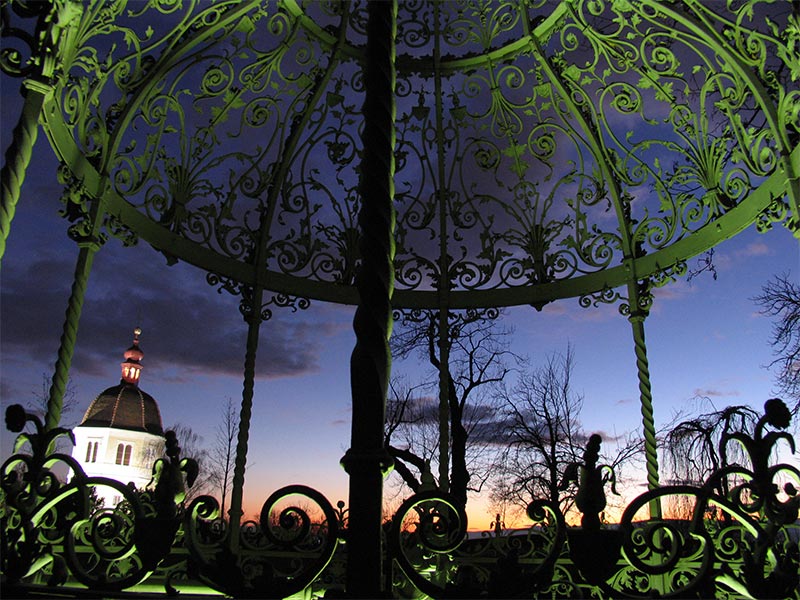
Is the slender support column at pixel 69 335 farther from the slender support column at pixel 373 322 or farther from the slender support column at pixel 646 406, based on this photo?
the slender support column at pixel 646 406

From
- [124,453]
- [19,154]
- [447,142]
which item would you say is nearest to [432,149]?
[447,142]

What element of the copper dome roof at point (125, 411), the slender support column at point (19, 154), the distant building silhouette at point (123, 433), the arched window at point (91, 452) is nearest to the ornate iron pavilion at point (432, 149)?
the slender support column at point (19, 154)

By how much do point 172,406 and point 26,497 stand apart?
17.0 m

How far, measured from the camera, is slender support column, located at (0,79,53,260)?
3.38m

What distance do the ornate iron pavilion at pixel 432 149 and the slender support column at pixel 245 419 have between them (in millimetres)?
29

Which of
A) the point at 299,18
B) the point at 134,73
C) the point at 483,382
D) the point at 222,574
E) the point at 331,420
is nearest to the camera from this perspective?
the point at 222,574

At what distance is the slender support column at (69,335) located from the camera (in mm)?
5516

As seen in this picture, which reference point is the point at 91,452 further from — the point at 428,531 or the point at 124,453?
the point at 428,531

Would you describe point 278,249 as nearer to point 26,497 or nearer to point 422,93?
point 422,93

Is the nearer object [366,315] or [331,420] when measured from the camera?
[366,315]

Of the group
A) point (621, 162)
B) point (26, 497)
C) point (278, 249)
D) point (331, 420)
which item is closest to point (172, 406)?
point (331, 420)

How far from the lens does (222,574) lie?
2381 millimetres

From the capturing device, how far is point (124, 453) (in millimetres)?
43344

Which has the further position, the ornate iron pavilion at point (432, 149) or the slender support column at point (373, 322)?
the ornate iron pavilion at point (432, 149)
